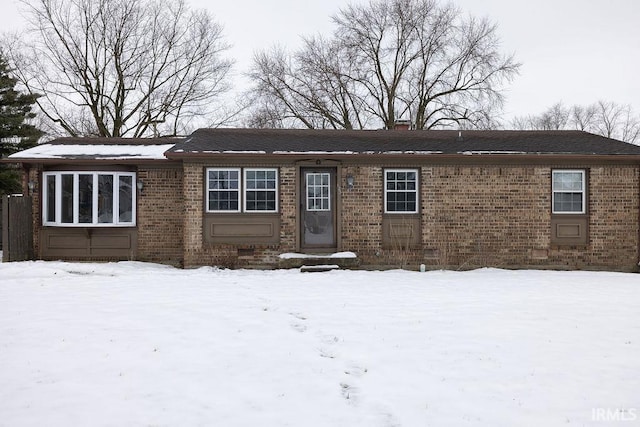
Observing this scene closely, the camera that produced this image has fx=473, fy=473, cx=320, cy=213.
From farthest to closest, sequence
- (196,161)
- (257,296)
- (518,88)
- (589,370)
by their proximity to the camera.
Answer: (518,88)
(196,161)
(257,296)
(589,370)

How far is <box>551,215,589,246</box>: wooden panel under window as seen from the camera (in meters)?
12.0

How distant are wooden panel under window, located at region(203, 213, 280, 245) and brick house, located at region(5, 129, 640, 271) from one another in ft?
0.09

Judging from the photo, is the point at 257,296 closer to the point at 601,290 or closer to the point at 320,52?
the point at 601,290

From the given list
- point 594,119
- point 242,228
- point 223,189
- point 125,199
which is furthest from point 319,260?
Answer: point 594,119

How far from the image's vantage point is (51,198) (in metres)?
12.2

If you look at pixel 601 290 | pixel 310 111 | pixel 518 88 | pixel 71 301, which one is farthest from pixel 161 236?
pixel 518 88

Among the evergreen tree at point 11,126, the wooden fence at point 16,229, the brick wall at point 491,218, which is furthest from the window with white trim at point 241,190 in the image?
the evergreen tree at point 11,126

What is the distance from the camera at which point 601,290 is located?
9242mm

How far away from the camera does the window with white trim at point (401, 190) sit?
12.0m

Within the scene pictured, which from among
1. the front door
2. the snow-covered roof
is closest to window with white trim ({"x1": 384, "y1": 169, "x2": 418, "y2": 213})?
the front door

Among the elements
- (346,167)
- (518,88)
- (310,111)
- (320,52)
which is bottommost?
(346,167)

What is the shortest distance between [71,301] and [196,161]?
500cm

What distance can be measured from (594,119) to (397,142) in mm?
45032

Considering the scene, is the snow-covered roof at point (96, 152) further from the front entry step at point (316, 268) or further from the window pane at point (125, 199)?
the front entry step at point (316, 268)
